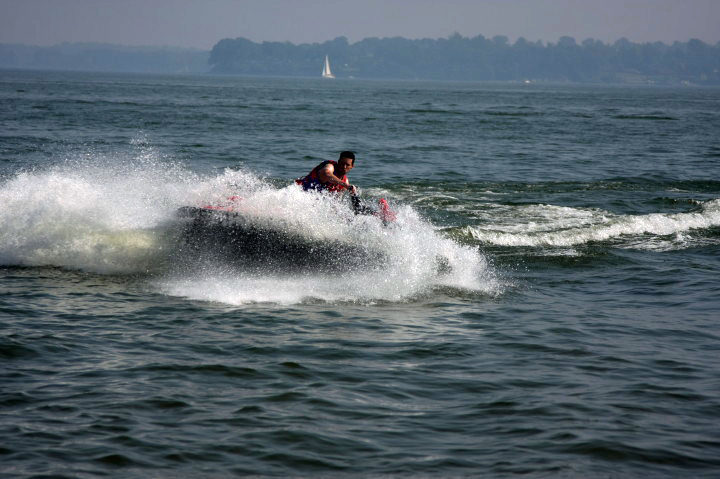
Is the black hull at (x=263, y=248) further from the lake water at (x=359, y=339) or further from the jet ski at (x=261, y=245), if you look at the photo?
the lake water at (x=359, y=339)

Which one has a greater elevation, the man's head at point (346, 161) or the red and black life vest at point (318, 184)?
→ the man's head at point (346, 161)

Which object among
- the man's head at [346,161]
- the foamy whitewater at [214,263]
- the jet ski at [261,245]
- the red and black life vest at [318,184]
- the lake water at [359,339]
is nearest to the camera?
the lake water at [359,339]

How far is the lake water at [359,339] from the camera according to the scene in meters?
6.10

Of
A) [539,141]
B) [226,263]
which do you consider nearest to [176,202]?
[226,263]

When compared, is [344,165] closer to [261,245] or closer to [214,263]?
[261,245]

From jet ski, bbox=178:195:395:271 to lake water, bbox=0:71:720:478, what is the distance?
11 cm

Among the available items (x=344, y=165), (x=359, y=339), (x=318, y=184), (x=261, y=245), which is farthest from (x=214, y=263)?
(x=359, y=339)

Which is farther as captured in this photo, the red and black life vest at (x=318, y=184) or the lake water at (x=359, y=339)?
the red and black life vest at (x=318, y=184)

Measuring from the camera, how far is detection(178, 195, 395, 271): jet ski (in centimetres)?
1156

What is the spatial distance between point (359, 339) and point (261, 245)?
3359 millimetres

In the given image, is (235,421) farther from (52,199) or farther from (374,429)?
(52,199)

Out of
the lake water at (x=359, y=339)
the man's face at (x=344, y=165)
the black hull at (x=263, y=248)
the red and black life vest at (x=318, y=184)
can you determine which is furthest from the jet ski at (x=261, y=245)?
the man's face at (x=344, y=165)

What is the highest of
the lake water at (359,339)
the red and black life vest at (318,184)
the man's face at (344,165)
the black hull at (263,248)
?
the man's face at (344,165)

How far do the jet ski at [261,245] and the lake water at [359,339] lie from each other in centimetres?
11
